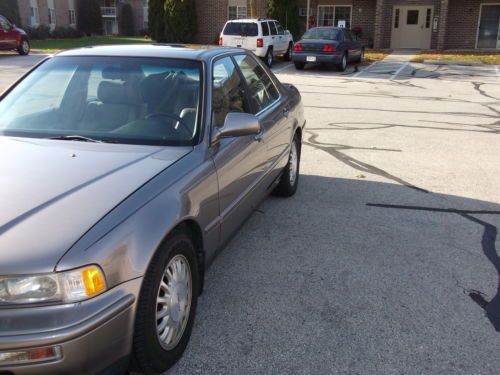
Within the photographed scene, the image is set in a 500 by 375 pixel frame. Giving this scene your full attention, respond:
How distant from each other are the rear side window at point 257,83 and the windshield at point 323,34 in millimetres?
15478

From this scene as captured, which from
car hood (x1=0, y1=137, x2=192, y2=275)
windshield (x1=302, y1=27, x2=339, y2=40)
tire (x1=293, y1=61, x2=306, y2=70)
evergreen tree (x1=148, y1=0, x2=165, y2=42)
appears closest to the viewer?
car hood (x1=0, y1=137, x2=192, y2=275)

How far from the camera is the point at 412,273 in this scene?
12.9 feet

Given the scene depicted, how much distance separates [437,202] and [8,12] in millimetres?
38507

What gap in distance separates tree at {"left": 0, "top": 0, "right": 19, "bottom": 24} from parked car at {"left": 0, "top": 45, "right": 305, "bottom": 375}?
123 feet

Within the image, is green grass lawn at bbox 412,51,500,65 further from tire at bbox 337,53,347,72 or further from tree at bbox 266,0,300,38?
tree at bbox 266,0,300,38

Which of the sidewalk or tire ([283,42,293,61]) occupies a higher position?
tire ([283,42,293,61])

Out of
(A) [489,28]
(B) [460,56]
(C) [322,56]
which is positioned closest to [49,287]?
(C) [322,56]

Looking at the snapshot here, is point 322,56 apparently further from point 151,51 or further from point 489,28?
point 151,51

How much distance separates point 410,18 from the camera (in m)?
28.2

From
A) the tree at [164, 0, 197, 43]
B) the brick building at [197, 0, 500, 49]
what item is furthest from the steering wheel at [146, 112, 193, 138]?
the tree at [164, 0, 197, 43]

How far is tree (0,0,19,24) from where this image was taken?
36.1 meters

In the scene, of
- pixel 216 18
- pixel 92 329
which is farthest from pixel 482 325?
pixel 216 18

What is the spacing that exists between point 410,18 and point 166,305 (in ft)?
94.7

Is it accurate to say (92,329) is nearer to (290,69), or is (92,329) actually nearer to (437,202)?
(437,202)
